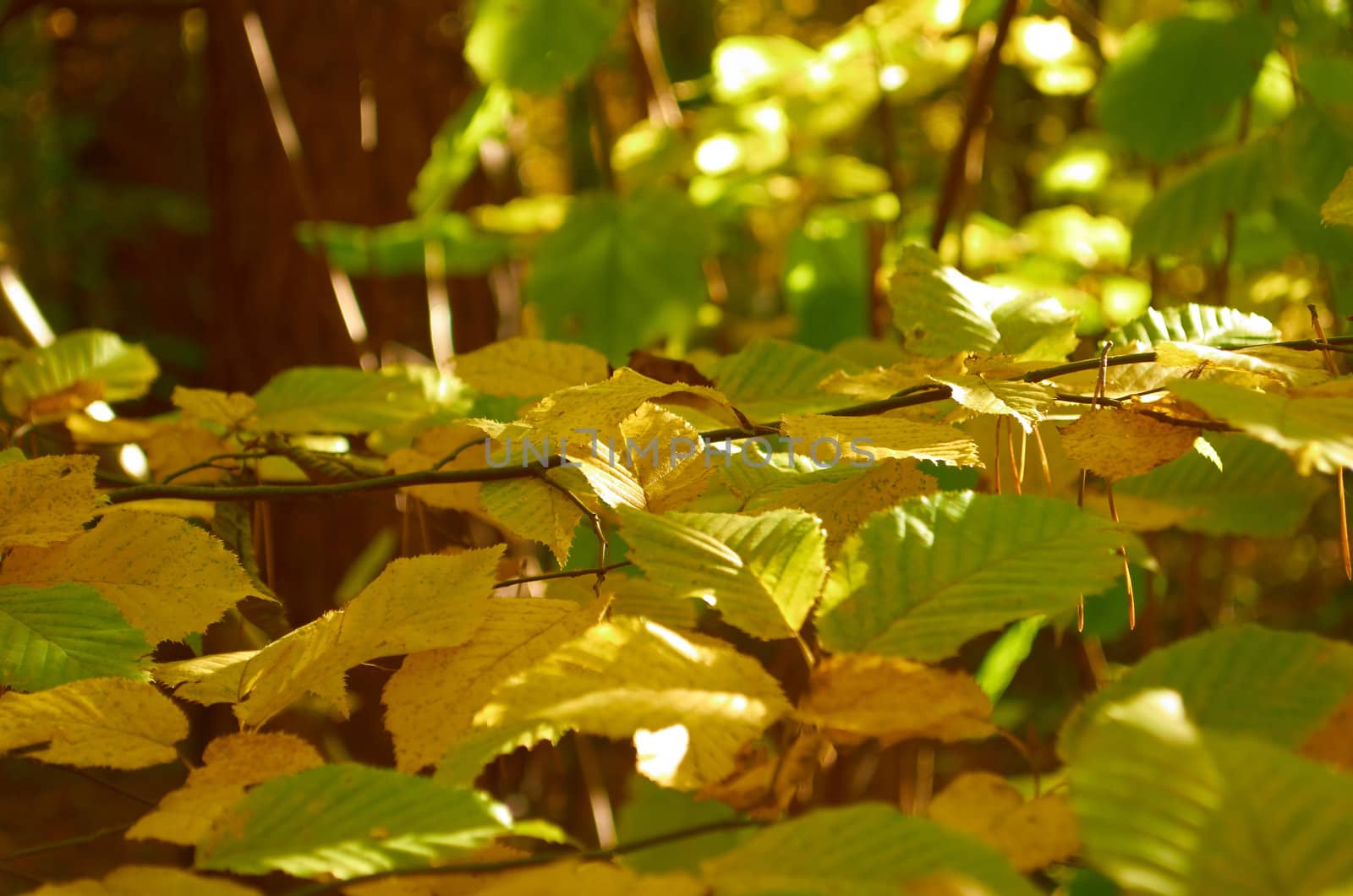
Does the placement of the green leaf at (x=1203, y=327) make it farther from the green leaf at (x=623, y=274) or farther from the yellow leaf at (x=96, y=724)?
the green leaf at (x=623, y=274)

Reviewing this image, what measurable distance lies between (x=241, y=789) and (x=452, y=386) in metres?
0.48

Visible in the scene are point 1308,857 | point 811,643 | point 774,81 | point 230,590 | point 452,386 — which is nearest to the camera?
point 1308,857

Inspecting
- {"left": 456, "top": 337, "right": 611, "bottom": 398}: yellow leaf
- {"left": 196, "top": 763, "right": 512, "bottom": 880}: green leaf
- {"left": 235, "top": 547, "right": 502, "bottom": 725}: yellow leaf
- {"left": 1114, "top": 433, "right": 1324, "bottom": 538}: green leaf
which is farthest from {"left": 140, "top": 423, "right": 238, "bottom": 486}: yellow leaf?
{"left": 1114, "top": 433, "right": 1324, "bottom": 538}: green leaf

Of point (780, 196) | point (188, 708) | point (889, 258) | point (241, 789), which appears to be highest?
point (780, 196)

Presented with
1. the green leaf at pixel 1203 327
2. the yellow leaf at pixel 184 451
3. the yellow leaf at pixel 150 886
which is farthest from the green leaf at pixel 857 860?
the yellow leaf at pixel 184 451

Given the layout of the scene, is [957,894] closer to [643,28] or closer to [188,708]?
[643,28]

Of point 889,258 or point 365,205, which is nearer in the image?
point 889,258

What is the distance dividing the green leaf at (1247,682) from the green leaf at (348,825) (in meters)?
0.20

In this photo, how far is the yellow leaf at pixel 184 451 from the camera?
74 centimetres

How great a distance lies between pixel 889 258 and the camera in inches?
54.4

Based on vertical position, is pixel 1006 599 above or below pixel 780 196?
below

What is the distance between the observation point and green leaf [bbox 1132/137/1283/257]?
87cm

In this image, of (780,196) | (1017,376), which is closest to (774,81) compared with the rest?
(780,196)

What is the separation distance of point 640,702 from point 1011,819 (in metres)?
0.12
